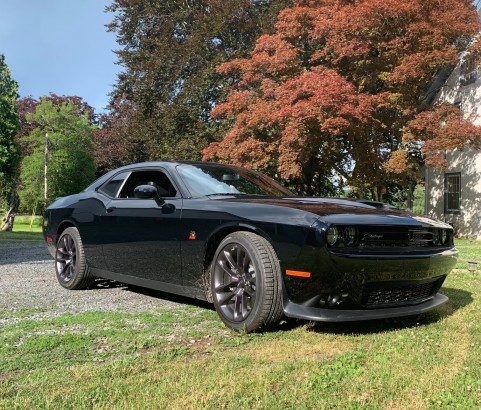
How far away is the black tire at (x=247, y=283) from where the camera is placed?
339 cm

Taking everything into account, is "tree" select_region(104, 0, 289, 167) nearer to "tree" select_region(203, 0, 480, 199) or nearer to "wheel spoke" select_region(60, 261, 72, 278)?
"tree" select_region(203, 0, 480, 199)

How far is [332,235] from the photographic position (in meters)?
3.26

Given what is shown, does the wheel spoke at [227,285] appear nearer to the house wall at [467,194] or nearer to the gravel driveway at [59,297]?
the gravel driveway at [59,297]

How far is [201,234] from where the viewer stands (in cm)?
391

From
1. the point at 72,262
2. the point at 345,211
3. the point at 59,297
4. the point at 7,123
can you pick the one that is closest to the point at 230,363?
the point at 345,211

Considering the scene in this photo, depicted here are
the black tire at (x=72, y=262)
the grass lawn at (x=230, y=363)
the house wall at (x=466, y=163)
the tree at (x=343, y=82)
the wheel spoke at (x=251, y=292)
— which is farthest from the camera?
the house wall at (x=466, y=163)

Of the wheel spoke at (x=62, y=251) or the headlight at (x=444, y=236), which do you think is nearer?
the headlight at (x=444, y=236)

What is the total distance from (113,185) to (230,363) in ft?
9.82

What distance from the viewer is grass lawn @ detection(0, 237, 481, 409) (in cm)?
233

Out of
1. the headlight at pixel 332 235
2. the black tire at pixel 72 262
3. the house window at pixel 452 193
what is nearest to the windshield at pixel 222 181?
the headlight at pixel 332 235

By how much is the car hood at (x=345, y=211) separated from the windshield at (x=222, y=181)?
9.7 inches

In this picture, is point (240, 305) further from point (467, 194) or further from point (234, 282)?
point (467, 194)

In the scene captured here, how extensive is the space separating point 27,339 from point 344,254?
2183mm

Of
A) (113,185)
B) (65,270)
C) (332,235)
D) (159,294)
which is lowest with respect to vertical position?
(159,294)
